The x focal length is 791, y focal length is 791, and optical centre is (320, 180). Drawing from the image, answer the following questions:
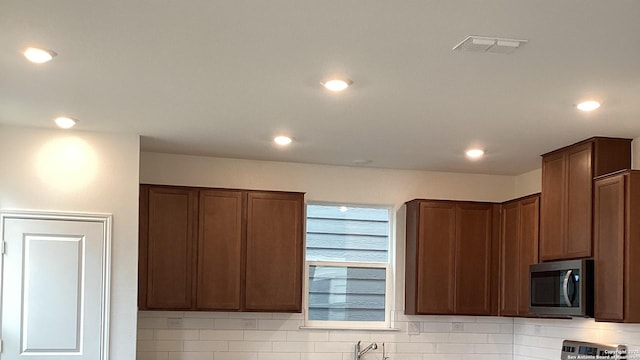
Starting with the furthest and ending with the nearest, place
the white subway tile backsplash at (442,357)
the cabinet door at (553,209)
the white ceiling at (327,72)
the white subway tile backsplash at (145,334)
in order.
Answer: the white subway tile backsplash at (442,357) → the white subway tile backsplash at (145,334) → the cabinet door at (553,209) → the white ceiling at (327,72)

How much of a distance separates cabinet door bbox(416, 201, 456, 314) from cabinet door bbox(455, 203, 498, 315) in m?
0.06

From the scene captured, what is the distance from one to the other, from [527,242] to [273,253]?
205 centimetres

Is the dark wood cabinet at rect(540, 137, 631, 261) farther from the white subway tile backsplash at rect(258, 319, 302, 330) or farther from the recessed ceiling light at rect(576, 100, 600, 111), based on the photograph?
the white subway tile backsplash at rect(258, 319, 302, 330)

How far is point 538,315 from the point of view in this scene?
5965 mm

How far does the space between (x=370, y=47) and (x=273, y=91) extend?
0.99m

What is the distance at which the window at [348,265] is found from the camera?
693 cm

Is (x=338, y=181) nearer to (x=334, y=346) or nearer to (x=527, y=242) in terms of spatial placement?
(x=334, y=346)

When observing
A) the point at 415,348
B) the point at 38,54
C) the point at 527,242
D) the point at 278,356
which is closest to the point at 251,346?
the point at 278,356

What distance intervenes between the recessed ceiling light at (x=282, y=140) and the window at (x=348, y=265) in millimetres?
1119

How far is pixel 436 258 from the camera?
6723 mm

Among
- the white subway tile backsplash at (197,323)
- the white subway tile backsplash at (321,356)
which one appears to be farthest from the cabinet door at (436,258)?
the white subway tile backsplash at (197,323)

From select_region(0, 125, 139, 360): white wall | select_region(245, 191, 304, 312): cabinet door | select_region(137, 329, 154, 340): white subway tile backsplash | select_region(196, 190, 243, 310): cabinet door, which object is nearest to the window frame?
select_region(245, 191, 304, 312): cabinet door

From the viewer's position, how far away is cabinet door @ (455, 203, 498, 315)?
674cm

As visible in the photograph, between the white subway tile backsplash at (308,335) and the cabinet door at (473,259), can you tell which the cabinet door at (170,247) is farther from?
the cabinet door at (473,259)
